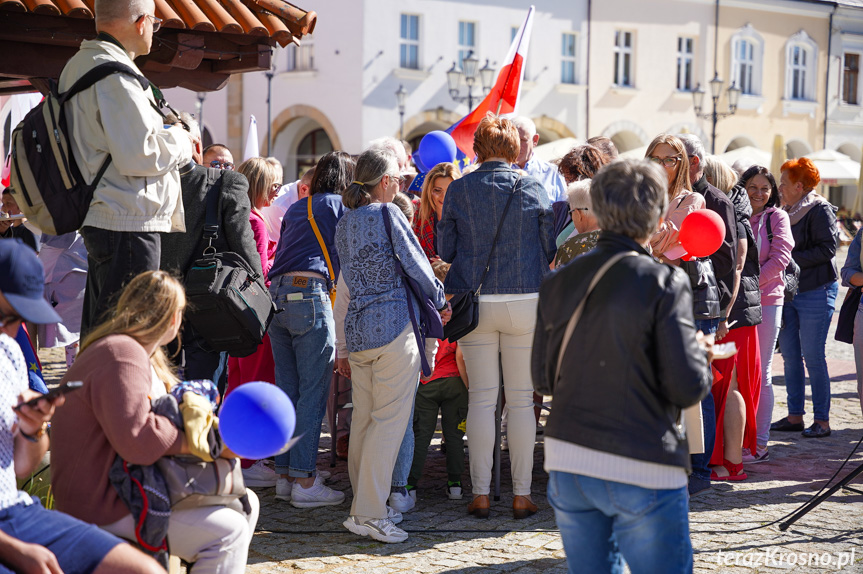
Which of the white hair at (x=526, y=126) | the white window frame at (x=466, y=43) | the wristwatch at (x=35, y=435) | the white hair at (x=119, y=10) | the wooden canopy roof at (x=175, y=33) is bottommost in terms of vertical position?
the wristwatch at (x=35, y=435)

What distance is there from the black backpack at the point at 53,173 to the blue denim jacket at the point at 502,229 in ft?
6.72

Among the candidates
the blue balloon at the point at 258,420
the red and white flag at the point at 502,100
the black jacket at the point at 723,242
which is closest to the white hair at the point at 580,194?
the black jacket at the point at 723,242

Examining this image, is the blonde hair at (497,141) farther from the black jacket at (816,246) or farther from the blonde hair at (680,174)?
the black jacket at (816,246)

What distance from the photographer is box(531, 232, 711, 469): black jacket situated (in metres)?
2.90

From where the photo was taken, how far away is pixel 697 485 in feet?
19.2

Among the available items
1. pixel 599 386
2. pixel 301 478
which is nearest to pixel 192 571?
pixel 599 386

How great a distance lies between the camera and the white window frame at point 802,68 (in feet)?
114

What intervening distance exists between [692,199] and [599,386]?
283cm

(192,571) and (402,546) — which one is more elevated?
(192,571)

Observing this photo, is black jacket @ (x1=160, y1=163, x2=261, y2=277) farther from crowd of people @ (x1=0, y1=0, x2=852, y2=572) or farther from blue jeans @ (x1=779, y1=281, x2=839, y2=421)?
blue jeans @ (x1=779, y1=281, x2=839, y2=421)

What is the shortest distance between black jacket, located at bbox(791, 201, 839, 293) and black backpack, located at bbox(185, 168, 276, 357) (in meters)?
4.60

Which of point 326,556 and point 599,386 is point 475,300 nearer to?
point 326,556

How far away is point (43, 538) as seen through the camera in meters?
2.87

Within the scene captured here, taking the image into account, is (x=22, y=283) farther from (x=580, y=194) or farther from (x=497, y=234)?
(x=580, y=194)
